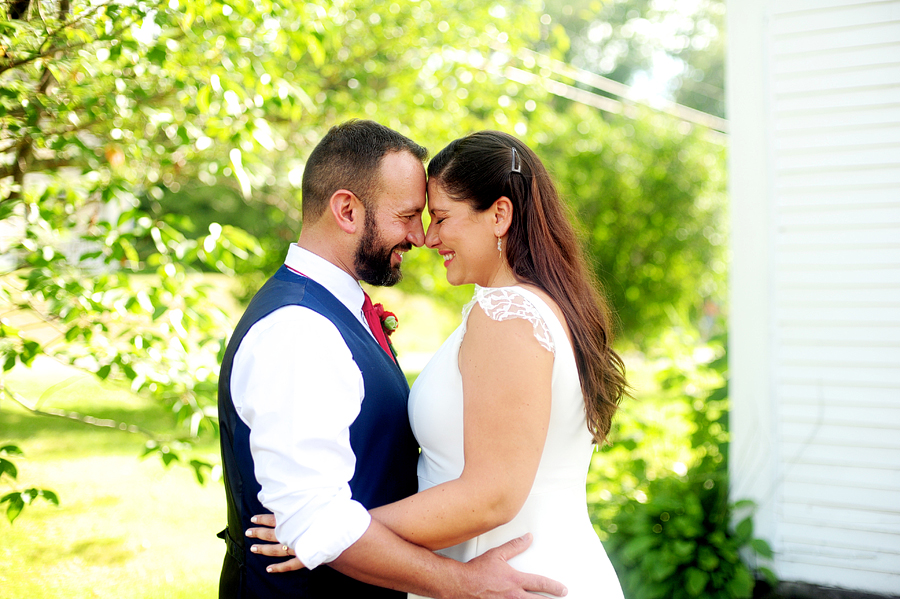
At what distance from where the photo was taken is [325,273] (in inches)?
79.3

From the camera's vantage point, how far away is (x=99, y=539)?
442 cm

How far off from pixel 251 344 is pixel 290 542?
0.52 metres

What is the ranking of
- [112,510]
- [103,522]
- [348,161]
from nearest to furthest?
[348,161]
[103,522]
[112,510]

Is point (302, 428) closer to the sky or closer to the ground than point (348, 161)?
closer to the ground

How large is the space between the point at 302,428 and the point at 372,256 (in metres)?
0.69

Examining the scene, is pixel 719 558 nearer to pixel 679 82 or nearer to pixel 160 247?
pixel 160 247

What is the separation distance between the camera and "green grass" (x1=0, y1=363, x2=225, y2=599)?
381 cm

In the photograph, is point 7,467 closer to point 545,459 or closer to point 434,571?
point 434,571

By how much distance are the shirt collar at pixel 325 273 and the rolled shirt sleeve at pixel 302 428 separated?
0.25 meters

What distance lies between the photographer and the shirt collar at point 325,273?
6.56 feet

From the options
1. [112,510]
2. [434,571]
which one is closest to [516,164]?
[434,571]

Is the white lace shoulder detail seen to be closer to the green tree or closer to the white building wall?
the green tree

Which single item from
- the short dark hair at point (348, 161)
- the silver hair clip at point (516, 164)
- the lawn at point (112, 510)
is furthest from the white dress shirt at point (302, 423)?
the lawn at point (112, 510)

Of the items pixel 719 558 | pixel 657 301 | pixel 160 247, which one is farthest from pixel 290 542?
pixel 657 301
